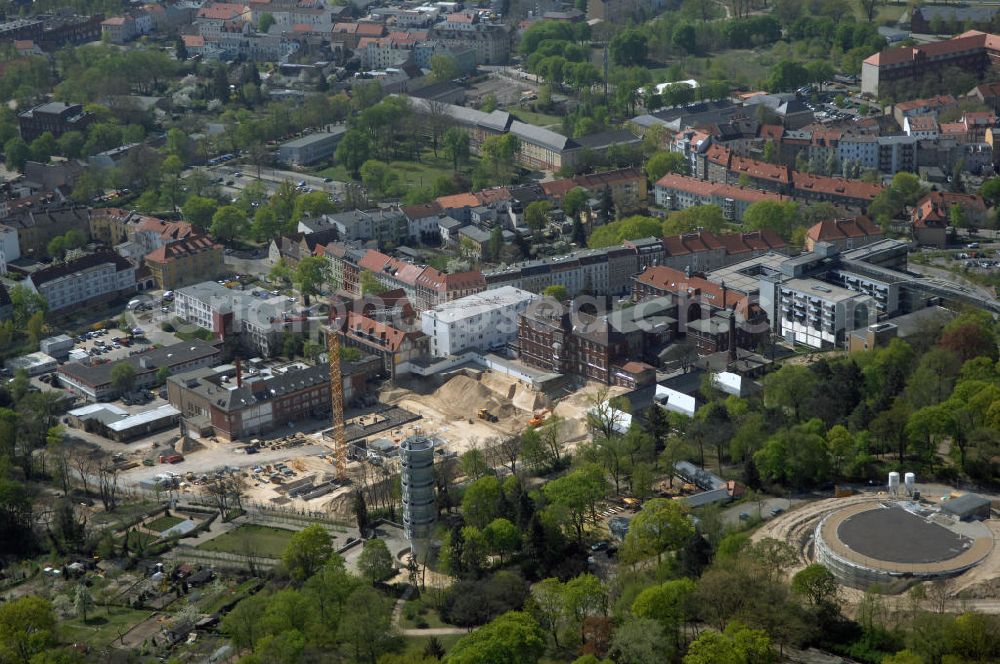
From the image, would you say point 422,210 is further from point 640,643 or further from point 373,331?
point 640,643

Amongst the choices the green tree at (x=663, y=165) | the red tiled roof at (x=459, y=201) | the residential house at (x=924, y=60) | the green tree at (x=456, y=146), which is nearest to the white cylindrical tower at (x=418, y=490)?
the red tiled roof at (x=459, y=201)

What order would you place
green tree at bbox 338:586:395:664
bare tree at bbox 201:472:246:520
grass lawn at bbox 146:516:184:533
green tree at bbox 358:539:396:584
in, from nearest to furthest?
green tree at bbox 338:586:395:664
green tree at bbox 358:539:396:584
grass lawn at bbox 146:516:184:533
bare tree at bbox 201:472:246:520

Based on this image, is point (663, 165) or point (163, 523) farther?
point (663, 165)

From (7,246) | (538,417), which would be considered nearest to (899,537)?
(538,417)

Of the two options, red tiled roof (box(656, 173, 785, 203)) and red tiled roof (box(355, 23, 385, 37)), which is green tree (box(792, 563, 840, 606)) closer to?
red tiled roof (box(656, 173, 785, 203))

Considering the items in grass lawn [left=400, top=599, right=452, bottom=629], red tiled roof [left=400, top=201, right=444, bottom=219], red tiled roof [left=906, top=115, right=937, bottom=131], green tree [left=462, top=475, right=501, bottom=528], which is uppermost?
red tiled roof [left=906, top=115, right=937, bottom=131]

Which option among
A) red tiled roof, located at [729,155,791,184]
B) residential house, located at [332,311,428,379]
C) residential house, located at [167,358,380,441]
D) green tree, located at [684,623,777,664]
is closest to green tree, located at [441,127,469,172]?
red tiled roof, located at [729,155,791,184]
